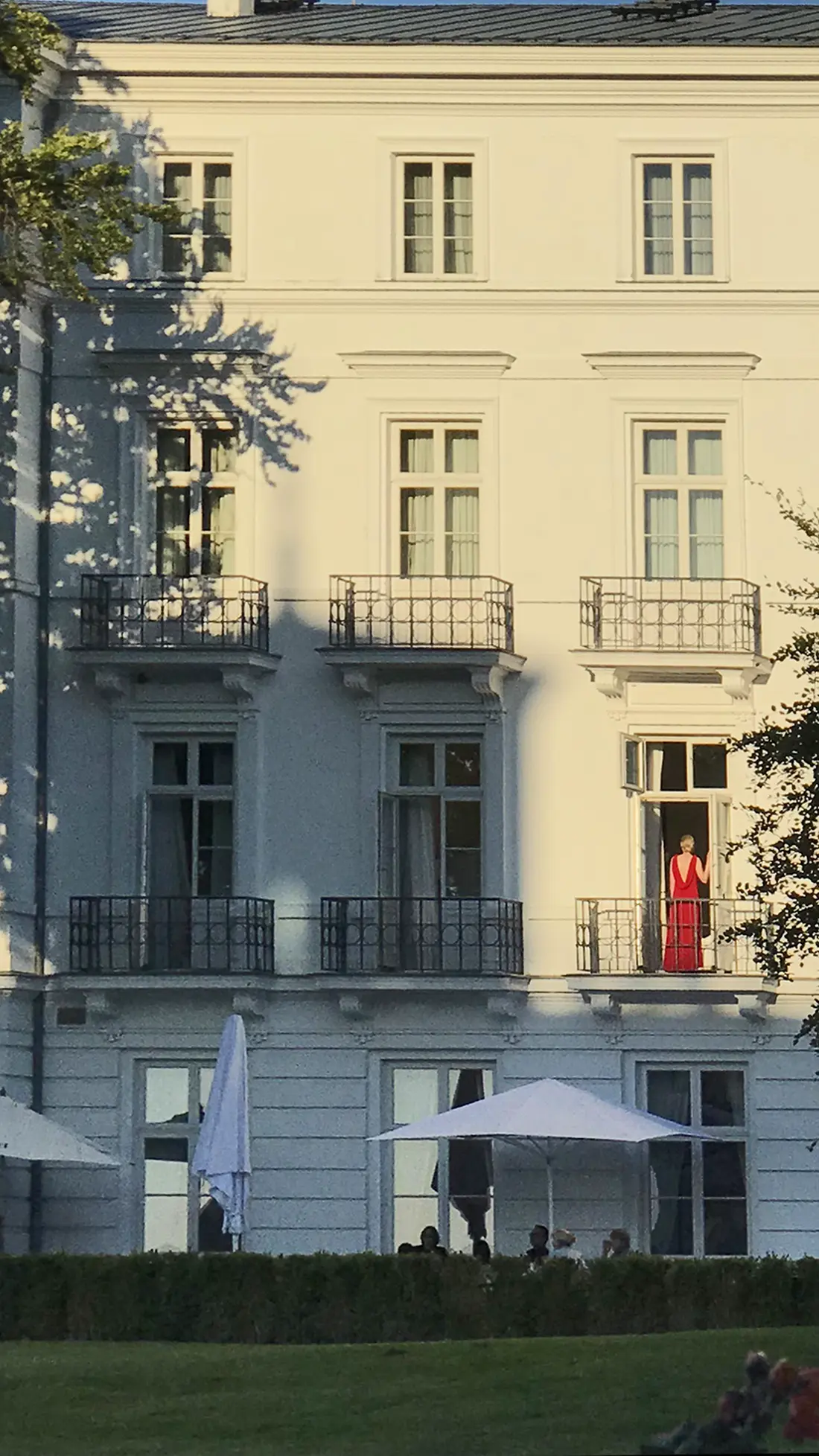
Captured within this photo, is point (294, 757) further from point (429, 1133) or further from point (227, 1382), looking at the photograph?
point (227, 1382)

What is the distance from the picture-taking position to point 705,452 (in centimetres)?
3672

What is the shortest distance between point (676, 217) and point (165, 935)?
11.3 metres

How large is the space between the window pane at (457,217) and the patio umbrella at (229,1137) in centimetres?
1084

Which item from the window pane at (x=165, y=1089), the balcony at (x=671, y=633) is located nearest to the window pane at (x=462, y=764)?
the balcony at (x=671, y=633)

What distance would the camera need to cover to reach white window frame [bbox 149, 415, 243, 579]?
120 ft

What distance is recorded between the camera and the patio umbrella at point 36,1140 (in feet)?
105

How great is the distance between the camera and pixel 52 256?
31766mm

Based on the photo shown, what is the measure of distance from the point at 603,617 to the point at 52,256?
8653 mm

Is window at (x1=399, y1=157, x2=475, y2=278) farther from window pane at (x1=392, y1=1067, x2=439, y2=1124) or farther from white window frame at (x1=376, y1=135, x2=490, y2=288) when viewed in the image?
window pane at (x1=392, y1=1067, x2=439, y2=1124)

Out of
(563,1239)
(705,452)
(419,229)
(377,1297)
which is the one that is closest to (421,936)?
(563,1239)

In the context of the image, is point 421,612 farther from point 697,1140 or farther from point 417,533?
point 697,1140

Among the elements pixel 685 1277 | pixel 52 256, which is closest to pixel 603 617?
pixel 52 256

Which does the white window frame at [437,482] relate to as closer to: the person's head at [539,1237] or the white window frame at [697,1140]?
the white window frame at [697,1140]

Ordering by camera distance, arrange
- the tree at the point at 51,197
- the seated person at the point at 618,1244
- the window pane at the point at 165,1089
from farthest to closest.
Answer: the window pane at the point at 165,1089 → the seated person at the point at 618,1244 → the tree at the point at 51,197
